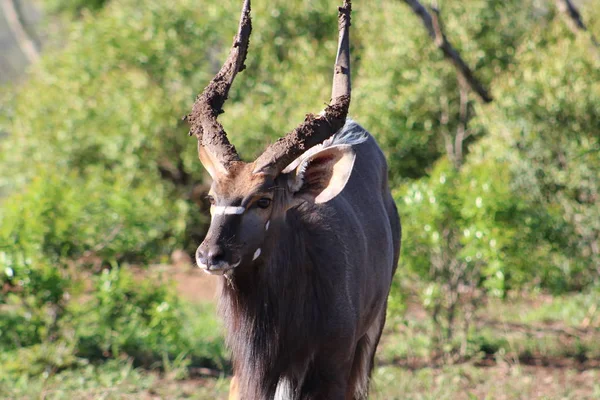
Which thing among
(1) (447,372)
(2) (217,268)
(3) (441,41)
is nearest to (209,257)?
(2) (217,268)

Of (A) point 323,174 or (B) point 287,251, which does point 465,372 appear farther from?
(A) point 323,174

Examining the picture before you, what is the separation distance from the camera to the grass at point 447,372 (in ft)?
23.3

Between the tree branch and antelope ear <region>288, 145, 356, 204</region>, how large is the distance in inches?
225

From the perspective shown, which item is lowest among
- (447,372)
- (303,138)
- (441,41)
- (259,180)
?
(447,372)

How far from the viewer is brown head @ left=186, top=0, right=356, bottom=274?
4.24 metres

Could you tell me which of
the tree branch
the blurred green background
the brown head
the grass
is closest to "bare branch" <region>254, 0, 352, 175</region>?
the brown head

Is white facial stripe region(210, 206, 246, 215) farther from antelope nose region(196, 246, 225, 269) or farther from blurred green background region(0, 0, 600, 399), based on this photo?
blurred green background region(0, 0, 600, 399)

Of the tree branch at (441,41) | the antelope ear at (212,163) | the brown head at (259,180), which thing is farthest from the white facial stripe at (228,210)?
the tree branch at (441,41)

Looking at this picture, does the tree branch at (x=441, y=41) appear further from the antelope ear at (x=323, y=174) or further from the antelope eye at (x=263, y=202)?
the antelope eye at (x=263, y=202)

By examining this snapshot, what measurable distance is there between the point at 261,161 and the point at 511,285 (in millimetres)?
4926

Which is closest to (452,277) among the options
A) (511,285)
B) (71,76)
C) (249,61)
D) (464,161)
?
(511,285)

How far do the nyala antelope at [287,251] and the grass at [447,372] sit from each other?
2.11m

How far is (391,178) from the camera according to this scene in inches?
483

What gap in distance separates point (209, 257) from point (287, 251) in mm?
735
